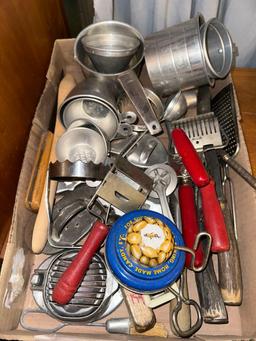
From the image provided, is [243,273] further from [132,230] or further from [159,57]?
[159,57]

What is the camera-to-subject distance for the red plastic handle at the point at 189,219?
604 millimetres

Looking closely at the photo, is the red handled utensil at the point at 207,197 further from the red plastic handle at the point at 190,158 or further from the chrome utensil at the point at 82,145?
the chrome utensil at the point at 82,145

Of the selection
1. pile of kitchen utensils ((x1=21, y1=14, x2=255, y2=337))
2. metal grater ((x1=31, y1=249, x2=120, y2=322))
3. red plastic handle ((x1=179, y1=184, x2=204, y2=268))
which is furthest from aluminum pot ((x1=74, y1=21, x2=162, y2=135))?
metal grater ((x1=31, y1=249, x2=120, y2=322))

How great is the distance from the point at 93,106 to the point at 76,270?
1.12 feet

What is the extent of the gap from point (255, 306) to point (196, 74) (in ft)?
1.44

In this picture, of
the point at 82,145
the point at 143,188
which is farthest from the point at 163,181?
the point at 82,145

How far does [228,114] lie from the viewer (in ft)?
2.40

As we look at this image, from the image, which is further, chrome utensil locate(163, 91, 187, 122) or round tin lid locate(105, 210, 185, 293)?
chrome utensil locate(163, 91, 187, 122)

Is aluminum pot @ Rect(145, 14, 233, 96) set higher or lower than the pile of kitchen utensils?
higher

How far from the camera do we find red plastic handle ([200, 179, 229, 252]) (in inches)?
23.3

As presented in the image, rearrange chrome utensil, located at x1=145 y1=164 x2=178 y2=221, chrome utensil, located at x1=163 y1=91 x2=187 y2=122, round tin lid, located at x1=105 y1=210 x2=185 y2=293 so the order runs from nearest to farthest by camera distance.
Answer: round tin lid, located at x1=105 y1=210 x2=185 y2=293 → chrome utensil, located at x1=145 y1=164 x2=178 y2=221 → chrome utensil, located at x1=163 y1=91 x2=187 y2=122

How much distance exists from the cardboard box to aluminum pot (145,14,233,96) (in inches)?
6.4

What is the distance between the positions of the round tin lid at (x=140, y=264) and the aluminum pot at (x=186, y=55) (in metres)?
0.31

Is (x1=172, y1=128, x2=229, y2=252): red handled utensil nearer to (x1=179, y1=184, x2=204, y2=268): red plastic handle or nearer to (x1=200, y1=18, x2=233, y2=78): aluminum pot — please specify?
(x1=179, y1=184, x2=204, y2=268): red plastic handle
